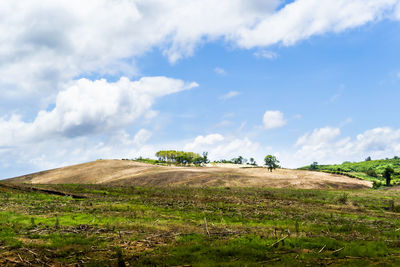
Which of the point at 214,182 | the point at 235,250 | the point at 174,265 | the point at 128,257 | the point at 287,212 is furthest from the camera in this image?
the point at 214,182

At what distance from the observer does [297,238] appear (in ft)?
74.7

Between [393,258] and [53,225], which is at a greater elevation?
[53,225]

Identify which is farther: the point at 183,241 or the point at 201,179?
the point at 201,179

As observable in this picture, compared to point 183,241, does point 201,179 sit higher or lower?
Result: higher

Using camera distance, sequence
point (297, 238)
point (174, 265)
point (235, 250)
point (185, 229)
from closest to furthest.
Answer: point (174, 265) → point (235, 250) → point (297, 238) → point (185, 229)

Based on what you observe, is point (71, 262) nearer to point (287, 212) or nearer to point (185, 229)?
point (185, 229)

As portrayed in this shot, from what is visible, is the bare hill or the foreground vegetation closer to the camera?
the foreground vegetation

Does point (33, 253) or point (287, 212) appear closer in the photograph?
point (33, 253)

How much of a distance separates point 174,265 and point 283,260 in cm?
635

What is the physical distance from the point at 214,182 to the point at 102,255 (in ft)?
246

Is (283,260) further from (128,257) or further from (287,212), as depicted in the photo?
(287,212)

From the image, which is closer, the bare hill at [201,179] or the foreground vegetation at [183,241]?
the foreground vegetation at [183,241]

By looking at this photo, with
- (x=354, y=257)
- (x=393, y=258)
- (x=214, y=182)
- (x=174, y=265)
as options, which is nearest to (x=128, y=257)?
(x=174, y=265)

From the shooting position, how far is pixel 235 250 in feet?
63.9
